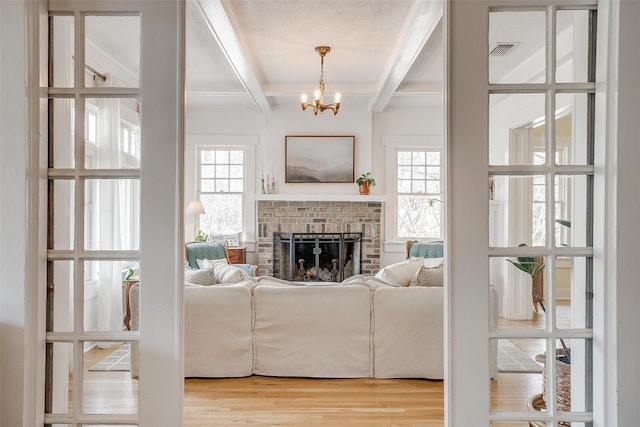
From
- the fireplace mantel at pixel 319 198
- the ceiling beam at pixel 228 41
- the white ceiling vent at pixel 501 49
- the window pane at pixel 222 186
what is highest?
the ceiling beam at pixel 228 41

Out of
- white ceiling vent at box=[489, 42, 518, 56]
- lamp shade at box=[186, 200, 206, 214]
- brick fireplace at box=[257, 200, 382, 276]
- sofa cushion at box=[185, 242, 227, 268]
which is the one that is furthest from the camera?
brick fireplace at box=[257, 200, 382, 276]

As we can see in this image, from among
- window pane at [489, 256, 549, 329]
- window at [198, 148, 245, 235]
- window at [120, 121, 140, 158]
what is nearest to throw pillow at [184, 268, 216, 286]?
window at [120, 121, 140, 158]

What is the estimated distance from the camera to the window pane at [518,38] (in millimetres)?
1582

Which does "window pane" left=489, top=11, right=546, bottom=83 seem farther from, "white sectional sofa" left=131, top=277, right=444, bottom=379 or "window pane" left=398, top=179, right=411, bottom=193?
"window pane" left=398, top=179, right=411, bottom=193

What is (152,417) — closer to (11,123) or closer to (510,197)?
(11,123)

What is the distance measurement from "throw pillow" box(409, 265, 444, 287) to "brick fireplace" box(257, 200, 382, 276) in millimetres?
3402

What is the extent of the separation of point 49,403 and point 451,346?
4.69 ft

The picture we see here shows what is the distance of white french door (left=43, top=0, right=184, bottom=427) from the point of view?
63.2 inches

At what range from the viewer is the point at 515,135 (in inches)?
62.6

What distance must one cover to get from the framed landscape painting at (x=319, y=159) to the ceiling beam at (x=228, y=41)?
130 centimetres

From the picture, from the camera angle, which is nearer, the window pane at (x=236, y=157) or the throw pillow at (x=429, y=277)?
the throw pillow at (x=429, y=277)

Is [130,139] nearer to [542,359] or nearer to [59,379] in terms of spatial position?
[59,379]

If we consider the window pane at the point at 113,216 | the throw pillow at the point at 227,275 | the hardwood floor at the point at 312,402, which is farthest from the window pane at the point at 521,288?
the throw pillow at the point at 227,275

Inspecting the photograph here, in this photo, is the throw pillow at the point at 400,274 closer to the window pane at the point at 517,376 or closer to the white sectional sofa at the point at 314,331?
the white sectional sofa at the point at 314,331
